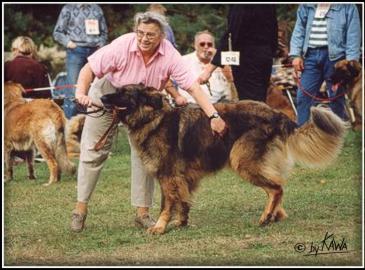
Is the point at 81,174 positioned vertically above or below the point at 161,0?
below

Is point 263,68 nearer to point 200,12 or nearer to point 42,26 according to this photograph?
point 200,12

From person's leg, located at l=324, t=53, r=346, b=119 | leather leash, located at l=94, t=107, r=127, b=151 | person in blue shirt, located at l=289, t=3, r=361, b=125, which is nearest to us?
leather leash, located at l=94, t=107, r=127, b=151

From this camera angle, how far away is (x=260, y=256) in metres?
4.95

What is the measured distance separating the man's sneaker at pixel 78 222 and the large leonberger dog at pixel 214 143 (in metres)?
0.56

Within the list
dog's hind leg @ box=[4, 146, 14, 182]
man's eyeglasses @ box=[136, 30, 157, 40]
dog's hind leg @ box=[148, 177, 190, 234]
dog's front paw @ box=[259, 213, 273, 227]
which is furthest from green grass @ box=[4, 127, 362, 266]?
man's eyeglasses @ box=[136, 30, 157, 40]

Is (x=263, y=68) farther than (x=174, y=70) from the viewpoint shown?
Yes

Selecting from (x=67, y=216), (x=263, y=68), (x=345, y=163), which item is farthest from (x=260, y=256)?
(x=345, y=163)

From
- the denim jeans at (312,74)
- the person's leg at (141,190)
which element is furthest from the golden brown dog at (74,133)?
the person's leg at (141,190)

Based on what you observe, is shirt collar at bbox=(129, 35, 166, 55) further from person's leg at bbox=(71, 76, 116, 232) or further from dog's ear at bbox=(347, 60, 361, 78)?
dog's ear at bbox=(347, 60, 361, 78)

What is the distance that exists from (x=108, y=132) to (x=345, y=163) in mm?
3836

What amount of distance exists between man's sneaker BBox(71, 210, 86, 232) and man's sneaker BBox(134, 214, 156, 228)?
0.41 metres

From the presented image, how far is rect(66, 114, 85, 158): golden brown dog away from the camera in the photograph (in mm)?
10312

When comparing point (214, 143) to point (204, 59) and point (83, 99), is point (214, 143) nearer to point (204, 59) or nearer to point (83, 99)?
point (83, 99)

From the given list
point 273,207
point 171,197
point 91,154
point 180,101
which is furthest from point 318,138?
point 91,154
